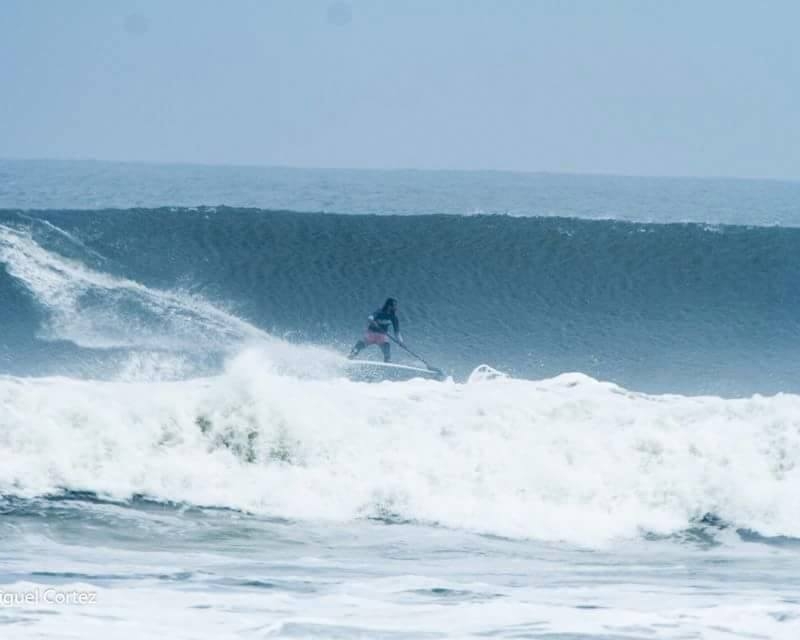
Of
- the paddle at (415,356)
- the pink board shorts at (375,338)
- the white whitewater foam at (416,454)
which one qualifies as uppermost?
the pink board shorts at (375,338)

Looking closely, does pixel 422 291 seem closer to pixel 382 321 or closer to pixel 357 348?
pixel 382 321

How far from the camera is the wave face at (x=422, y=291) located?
47.9 ft

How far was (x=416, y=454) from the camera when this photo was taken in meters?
10.2

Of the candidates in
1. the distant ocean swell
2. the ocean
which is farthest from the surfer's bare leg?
the distant ocean swell

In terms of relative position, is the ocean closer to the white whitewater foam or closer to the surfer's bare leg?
the white whitewater foam

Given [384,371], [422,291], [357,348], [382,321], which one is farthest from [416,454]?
[422,291]

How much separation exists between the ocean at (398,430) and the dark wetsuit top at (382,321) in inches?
28.5

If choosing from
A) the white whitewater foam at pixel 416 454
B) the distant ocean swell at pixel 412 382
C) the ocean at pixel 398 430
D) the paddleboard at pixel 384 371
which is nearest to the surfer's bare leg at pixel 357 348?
the paddleboard at pixel 384 371

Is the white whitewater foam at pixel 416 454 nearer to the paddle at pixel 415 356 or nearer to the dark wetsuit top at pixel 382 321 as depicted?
the paddle at pixel 415 356

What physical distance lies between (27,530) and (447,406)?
14.6ft

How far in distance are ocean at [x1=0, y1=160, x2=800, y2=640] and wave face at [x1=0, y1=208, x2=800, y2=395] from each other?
0.05 meters

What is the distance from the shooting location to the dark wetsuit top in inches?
557

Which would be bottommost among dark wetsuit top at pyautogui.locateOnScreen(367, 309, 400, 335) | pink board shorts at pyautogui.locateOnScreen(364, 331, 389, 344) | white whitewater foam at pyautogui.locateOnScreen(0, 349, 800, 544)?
white whitewater foam at pyautogui.locateOnScreen(0, 349, 800, 544)

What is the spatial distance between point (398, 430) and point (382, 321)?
3.75 m
